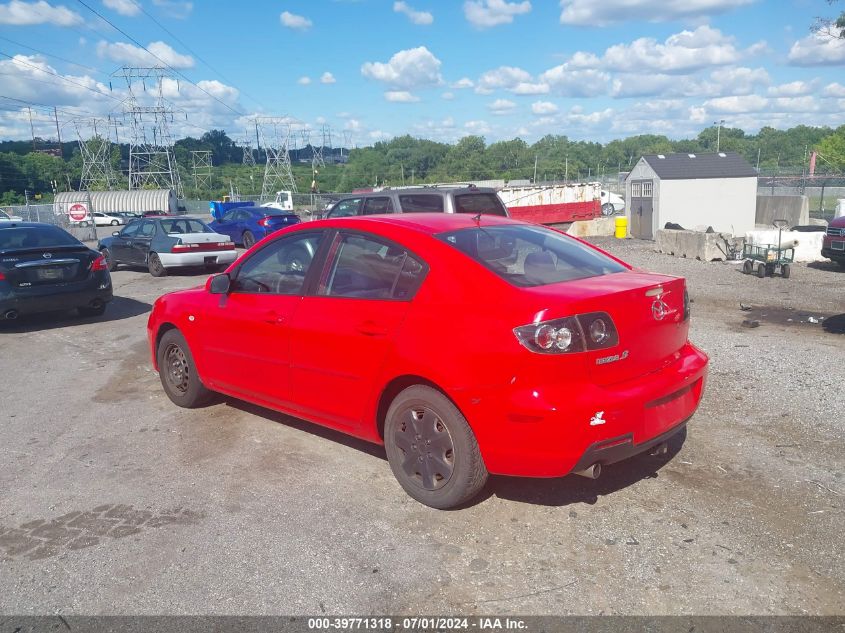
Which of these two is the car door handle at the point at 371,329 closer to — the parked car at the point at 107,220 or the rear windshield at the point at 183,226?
the rear windshield at the point at 183,226

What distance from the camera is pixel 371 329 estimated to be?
14.0 feet

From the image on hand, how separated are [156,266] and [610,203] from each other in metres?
35.0

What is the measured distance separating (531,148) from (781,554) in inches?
3646

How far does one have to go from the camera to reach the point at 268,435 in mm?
5500

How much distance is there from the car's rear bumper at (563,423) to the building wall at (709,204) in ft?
80.9

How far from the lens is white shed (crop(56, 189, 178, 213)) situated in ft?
227

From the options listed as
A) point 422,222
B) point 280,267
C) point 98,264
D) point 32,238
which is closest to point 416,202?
point 98,264

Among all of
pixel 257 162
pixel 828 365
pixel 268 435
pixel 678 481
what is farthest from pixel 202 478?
pixel 257 162

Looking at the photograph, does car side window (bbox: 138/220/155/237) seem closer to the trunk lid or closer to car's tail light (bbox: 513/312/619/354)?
the trunk lid

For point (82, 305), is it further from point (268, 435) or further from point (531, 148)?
point (531, 148)

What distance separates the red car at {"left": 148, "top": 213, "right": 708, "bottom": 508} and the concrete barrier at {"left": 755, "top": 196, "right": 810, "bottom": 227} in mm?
26498

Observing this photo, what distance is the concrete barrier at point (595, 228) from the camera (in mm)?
29031


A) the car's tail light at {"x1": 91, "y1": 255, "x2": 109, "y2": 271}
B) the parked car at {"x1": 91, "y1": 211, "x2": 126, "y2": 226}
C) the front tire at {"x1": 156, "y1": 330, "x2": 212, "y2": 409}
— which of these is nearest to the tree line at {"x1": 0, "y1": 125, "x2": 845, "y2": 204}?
the parked car at {"x1": 91, "y1": 211, "x2": 126, "y2": 226}

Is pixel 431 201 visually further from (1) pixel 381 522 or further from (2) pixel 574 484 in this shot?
(1) pixel 381 522
